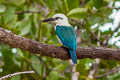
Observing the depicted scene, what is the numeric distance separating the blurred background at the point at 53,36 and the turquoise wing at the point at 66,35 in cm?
11

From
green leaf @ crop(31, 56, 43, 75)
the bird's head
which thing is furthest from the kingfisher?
green leaf @ crop(31, 56, 43, 75)

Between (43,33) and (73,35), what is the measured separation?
0.28 meters

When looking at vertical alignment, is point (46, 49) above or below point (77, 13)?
below

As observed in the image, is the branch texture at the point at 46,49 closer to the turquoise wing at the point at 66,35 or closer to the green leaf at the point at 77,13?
the turquoise wing at the point at 66,35

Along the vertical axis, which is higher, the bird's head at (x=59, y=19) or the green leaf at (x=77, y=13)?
the green leaf at (x=77, y=13)

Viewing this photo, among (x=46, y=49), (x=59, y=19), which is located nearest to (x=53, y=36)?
(x=59, y=19)

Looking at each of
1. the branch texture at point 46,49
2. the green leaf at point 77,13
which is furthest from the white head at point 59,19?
the branch texture at point 46,49

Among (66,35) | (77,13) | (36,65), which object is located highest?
(77,13)

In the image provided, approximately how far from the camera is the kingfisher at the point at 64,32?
3068 millimetres

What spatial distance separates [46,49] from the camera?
267 centimetres

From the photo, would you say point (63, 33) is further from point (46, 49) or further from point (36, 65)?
point (46, 49)

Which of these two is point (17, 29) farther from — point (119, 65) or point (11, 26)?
point (119, 65)

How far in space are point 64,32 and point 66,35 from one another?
4 centimetres

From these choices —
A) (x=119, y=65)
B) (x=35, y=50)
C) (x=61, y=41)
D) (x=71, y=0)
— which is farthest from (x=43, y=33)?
(x=119, y=65)
